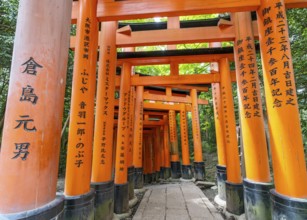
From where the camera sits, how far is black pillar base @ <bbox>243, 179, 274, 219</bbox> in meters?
3.69

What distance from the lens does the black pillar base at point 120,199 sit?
4.97 meters

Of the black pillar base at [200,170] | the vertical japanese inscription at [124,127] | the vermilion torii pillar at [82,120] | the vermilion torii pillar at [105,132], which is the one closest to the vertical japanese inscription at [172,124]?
the black pillar base at [200,170]

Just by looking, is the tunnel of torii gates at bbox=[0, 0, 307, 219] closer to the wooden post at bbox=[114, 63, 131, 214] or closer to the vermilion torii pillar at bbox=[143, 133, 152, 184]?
the wooden post at bbox=[114, 63, 131, 214]

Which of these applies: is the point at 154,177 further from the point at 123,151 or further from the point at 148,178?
the point at 123,151

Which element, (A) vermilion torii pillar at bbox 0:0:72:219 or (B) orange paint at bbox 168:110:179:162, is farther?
(B) orange paint at bbox 168:110:179:162

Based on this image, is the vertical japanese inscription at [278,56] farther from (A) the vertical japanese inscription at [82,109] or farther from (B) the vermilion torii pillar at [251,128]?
(A) the vertical japanese inscription at [82,109]

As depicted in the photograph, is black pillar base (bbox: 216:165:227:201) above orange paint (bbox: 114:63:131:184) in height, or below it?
below

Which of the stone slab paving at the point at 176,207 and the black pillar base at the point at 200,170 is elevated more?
the black pillar base at the point at 200,170

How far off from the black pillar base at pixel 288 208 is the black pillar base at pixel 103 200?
2938 millimetres

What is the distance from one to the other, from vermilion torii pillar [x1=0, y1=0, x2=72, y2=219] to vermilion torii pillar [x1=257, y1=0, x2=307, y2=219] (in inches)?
107

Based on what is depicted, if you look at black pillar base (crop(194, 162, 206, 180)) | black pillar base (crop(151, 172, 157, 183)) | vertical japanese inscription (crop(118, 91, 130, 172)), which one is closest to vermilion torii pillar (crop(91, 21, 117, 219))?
vertical japanese inscription (crop(118, 91, 130, 172))

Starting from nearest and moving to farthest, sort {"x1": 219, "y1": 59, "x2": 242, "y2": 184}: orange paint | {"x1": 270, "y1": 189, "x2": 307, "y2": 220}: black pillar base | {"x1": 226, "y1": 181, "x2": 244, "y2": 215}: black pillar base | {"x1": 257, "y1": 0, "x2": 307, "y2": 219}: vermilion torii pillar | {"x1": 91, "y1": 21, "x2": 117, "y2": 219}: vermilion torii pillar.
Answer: {"x1": 270, "y1": 189, "x2": 307, "y2": 220}: black pillar base < {"x1": 257, "y1": 0, "x2": 307, "y2": 219}: vermilion torii pillar < {"x1": 91, "y1": 21, "x2": 117, "y2": 219}: vermilion torii pillar < {"x1": 226, "y1": 181, "x2": 244, "y2": 215}: black pillar base < {"x1": 219, "y1": 59, "x2": 242, "y2": 184}: orange paint

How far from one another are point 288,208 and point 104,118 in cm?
354

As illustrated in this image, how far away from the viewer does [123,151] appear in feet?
18.9
